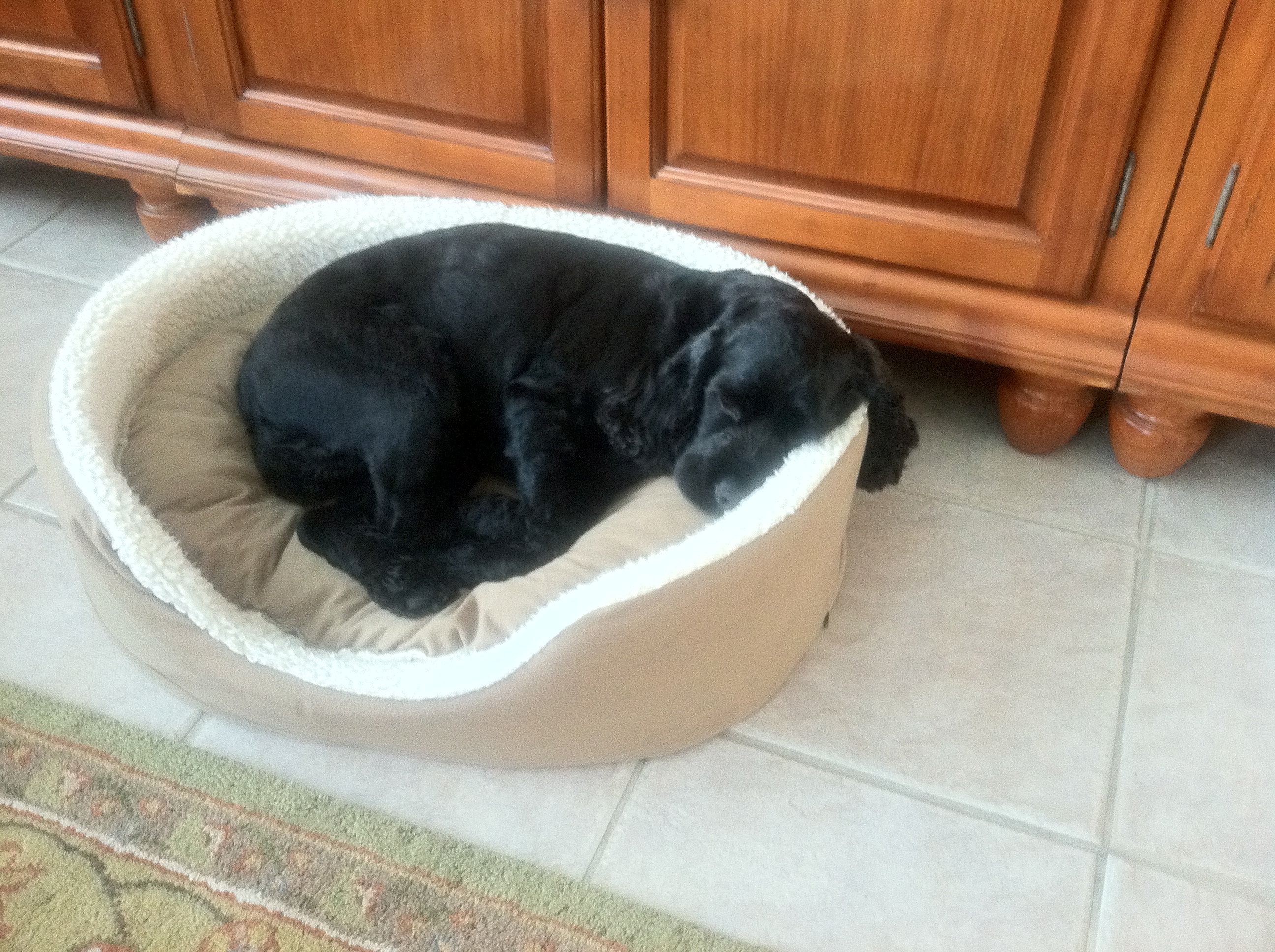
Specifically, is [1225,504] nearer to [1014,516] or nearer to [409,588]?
[1014,516]

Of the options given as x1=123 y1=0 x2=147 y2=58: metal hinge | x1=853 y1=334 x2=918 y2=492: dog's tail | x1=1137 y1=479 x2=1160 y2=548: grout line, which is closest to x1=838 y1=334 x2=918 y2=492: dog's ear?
x1=853 y1=334 x2=918 y2=492: dog's tail

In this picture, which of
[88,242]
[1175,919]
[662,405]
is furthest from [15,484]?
[1175,919]

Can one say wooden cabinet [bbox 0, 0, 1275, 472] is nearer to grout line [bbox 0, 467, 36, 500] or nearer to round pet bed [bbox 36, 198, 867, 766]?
round pet bed [bbox 36, 198, 867, 766]

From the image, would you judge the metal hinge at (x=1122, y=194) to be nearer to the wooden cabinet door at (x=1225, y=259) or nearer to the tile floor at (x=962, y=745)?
the wooden cabinet door at (x=1225, y=259)

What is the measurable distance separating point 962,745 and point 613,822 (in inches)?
16.3

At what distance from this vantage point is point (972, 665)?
4.50 ft

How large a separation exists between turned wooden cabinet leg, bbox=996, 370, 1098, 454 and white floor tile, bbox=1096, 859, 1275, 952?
651mm

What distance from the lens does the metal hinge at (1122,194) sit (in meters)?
1.32

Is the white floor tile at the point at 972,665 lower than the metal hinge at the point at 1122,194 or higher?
lower

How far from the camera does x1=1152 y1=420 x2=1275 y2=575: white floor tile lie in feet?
4.96

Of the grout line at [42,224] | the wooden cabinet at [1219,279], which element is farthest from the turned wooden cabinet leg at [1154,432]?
the grout line at [42,224]

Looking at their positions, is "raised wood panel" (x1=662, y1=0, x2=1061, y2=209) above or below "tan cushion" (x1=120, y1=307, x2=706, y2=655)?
above

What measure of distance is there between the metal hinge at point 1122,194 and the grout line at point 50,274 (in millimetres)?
1612

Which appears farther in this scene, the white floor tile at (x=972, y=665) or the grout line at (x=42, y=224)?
the grout line at (x=42, y=224)
